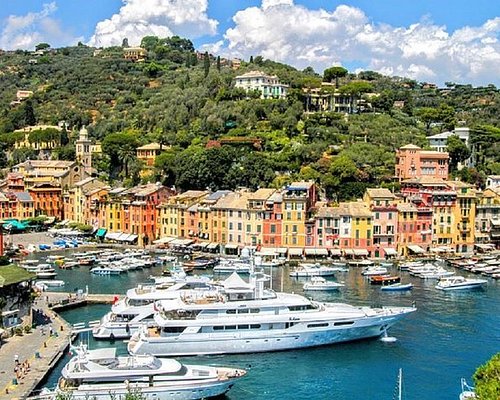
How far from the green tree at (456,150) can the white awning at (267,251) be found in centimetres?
→ 3449

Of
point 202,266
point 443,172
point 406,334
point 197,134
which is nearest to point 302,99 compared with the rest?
point 197,134

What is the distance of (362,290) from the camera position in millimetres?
56906

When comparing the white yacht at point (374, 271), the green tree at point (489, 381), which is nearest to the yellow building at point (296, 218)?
the white yacht at point (374, 271)

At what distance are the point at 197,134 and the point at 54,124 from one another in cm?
3515

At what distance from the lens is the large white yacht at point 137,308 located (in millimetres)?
42156

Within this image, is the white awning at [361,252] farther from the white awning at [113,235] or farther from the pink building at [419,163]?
the white awning at [113,235]

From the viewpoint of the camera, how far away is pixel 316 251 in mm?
71625

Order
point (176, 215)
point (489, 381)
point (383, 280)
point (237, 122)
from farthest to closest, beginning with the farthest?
point (237, 122) < point (176, 215) < point (383, 280) < point (489, 381)

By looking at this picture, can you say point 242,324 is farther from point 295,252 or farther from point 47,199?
point 47,199

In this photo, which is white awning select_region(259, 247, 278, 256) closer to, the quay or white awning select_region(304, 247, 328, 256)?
white awning select_region(304, 247, 328, 256)

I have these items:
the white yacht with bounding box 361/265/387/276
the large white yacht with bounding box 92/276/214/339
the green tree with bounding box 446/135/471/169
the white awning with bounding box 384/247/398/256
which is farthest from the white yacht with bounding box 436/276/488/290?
the green tree with bounding box 446/135/471/169

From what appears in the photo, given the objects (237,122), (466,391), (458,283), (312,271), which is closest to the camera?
(466,391)

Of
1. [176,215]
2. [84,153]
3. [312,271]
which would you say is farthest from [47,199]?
[312,271]

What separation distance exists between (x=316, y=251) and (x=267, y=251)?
4676 mm
